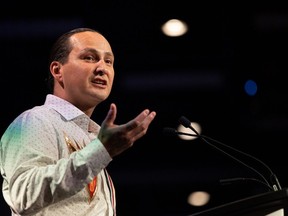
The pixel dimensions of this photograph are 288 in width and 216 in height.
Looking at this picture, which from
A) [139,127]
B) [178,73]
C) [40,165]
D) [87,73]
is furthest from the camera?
[178,73]

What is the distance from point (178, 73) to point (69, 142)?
398cm

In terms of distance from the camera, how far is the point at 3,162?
1914 millimetres

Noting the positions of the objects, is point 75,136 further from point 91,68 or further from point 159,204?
point 159,204

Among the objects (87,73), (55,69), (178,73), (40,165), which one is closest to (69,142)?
(40,165)

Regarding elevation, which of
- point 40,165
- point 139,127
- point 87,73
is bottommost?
point 40,165

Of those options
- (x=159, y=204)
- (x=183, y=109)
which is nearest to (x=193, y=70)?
(x=183, y=109)

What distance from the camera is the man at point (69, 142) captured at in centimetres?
164

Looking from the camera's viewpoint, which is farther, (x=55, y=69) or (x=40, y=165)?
(x=55, y=69)

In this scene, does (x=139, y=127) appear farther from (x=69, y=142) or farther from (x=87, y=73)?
(x=87, y=73)

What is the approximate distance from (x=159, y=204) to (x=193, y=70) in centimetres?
245

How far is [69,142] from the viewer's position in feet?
6.40

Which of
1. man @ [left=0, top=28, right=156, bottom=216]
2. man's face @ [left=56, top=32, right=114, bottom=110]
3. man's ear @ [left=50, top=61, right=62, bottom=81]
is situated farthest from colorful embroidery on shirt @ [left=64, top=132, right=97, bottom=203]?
man's ear @ [left=50, top=61, right=62, bottom=81]

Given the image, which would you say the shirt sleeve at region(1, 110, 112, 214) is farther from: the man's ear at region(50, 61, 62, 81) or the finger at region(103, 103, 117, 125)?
the man's ear at region(50, 61, 62, 81)

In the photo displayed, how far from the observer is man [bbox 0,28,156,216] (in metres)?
1.64
